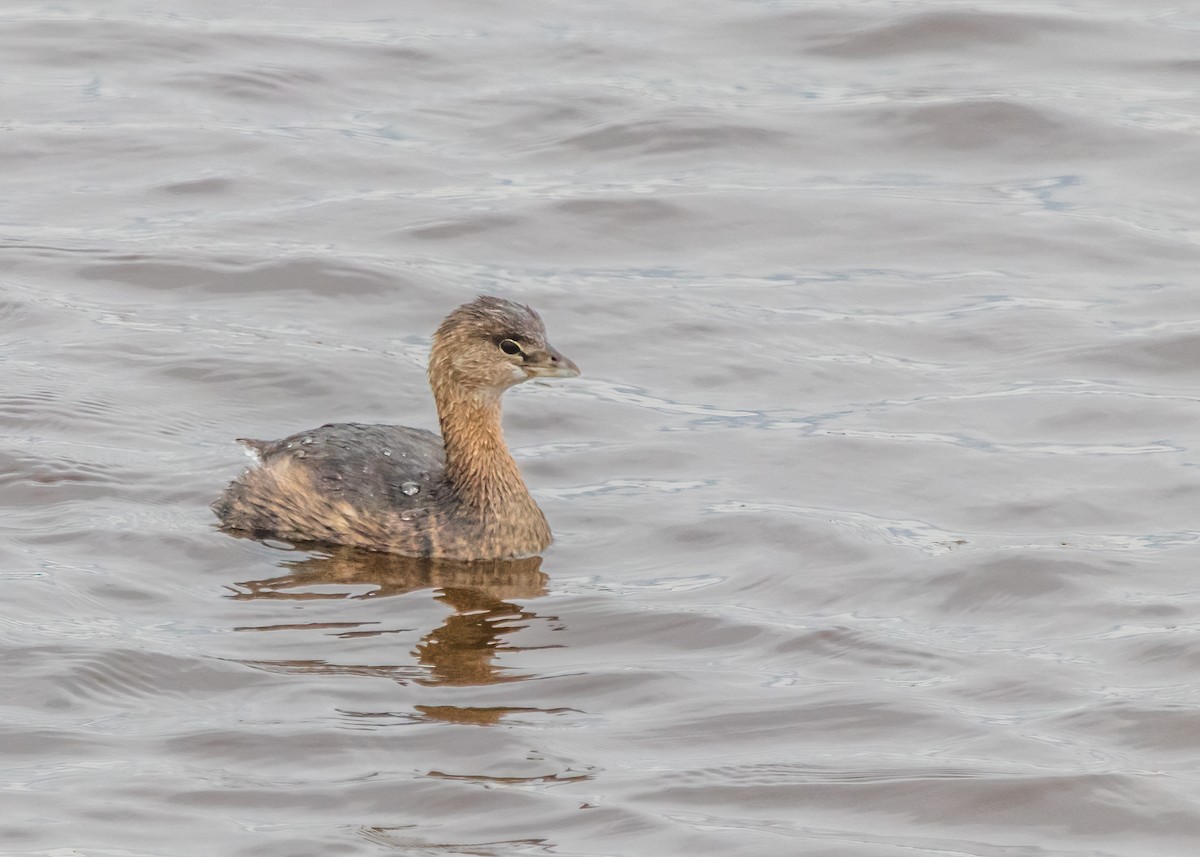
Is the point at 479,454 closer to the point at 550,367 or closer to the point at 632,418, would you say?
the point at 550,367

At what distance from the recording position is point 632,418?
11.2 m

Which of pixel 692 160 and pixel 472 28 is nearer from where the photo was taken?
pixel 692 160

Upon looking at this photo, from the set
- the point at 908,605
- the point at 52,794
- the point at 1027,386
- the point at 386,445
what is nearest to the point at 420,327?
the point at 386,445

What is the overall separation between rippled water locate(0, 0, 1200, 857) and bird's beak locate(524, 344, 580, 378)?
769 mm

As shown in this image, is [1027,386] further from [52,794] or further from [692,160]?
[52,794]

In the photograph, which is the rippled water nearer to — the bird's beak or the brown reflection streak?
the brown reflection streak

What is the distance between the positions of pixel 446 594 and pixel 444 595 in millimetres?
18

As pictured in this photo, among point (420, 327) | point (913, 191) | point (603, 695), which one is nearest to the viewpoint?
point (603, 695)

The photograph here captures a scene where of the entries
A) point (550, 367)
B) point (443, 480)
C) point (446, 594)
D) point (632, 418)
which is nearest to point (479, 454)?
point (443, 480)

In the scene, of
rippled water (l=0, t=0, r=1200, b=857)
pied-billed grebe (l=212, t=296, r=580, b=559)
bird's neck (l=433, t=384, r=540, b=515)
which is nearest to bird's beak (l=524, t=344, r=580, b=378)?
pied-billed grebe (l=212, t=296, r=580, b=559)

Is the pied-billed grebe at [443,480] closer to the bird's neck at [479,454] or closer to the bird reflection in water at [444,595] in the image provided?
the bird's neck at [479,454]

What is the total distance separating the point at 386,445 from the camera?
999cm

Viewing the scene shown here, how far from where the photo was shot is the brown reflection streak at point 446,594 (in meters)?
8.18

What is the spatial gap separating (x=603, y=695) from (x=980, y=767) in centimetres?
145
